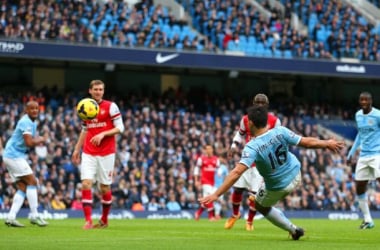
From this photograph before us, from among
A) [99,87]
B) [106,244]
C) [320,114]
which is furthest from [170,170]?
[106,244]

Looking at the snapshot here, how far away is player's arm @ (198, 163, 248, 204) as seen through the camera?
36.9 ft

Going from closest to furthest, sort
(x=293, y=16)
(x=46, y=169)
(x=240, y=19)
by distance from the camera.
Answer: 1. (x=46, y=169)
2. (x=240, y=19)
3. (x=293, y=16)

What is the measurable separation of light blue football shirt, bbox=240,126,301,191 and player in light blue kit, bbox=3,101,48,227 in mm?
5807

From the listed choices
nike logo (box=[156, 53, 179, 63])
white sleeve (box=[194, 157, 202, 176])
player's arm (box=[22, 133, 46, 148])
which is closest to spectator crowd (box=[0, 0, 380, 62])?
nike logo (box=[156, 53, 179, 63])

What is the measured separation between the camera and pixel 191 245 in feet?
41.8

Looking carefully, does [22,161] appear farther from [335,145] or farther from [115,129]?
[335,145]

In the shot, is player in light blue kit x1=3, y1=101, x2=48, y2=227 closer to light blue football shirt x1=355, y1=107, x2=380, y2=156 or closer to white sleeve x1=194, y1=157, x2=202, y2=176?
light blue football shirt x1=355, y1=107, x2=380, y2=156

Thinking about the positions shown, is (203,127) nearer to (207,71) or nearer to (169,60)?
(169,60)

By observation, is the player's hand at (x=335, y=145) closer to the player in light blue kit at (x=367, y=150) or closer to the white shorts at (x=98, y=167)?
the white shorts at (x=98, y=167)

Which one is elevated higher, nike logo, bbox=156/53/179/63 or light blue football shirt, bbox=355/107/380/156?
nike logo, bbox=156/53/179/63

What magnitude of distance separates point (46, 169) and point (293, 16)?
1863 cm

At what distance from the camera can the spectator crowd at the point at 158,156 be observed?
31.3 metres

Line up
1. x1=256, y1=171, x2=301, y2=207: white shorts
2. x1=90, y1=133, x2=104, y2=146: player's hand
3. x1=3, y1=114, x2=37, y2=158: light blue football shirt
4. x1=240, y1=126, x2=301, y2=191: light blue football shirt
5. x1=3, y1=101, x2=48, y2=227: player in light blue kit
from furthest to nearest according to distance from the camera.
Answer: x1=3, y1=114, x2=37, y2=158: light blue football shirt
x1=3, y1=101, x2=48, y2=227: player in light blue kit
x1=90, y1=133, x2=104, y2=146: player's hand
x1=256, y1=171, x2=301, y2=207: white shorts
x1=240, y1=126, x2=301, y2=191: light blue football shirt

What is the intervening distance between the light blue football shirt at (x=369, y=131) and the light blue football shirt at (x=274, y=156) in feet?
20.0
